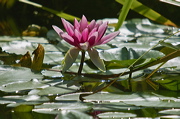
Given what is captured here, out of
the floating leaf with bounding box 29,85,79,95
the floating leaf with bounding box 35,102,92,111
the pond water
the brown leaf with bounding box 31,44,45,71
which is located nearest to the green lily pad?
the pond water

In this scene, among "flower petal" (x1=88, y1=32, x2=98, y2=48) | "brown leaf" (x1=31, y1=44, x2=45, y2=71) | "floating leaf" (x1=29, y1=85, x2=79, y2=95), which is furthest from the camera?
"brown leaf" (x1=31, y1=44, x2=45, y2=71)

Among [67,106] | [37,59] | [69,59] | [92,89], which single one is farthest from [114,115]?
[37,59]

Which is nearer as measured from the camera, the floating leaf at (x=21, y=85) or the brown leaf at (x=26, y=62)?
the floating leaf at (x=21, y=85)

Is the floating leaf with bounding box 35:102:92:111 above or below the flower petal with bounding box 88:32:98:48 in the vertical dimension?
below

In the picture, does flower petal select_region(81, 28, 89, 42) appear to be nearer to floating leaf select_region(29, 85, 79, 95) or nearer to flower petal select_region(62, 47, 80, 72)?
flower petal select_region(62, 47, 80, 72)

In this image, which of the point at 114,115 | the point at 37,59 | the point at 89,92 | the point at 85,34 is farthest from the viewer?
the point at 37,59

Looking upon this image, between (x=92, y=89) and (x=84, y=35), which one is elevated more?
(x=84, y=35)

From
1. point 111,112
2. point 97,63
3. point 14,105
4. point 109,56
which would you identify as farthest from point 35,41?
point 111,112

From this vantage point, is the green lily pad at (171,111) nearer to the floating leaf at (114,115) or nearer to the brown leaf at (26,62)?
the floating leaf at (114,115)

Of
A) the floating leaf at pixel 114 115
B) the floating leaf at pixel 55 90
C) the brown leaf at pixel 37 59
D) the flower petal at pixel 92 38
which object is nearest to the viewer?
the floating leaf at pixel 114 115

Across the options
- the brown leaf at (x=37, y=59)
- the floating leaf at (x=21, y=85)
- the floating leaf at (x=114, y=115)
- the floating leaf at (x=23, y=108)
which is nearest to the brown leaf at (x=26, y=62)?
the brown leaf at (x=37, y=59)

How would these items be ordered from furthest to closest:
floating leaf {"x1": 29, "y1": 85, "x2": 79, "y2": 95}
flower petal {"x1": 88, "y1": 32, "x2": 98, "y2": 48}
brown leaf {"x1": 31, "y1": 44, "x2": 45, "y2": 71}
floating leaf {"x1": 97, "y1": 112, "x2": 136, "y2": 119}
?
1. brown leaf {"x1": 31, "y1": 44, "x2": 45, "y2": 71}
2. flower petal {"x1": 88, "y1": 32, "x2": 98, "y2": 48}
3. floating leaf {"x1": 29, "y1": 85, "x2": 79, "y2": 95}
4. floating leaf {"x1": 97, "y1": 112, "x2": 136, "y2": 119}

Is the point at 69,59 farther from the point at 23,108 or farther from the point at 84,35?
the point at 23,108
